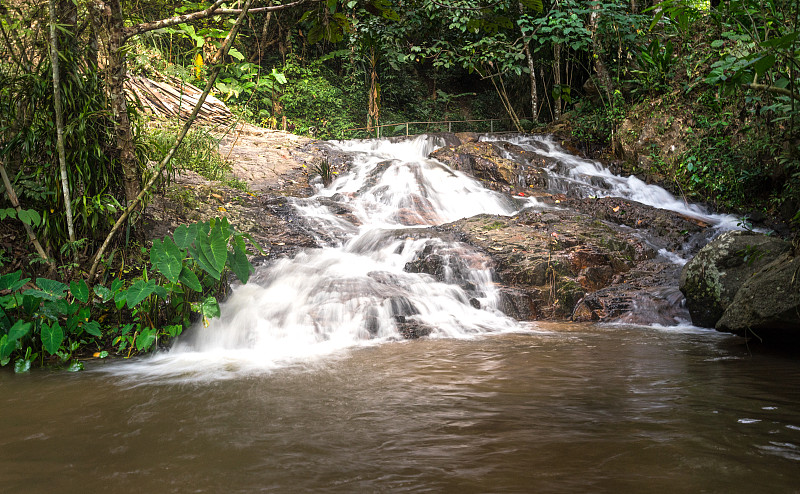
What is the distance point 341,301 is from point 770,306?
3852 mm

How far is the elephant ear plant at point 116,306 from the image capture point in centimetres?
368

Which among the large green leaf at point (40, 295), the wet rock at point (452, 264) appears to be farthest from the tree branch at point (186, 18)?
the wet rock at point (452, 264)

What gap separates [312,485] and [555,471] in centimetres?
90

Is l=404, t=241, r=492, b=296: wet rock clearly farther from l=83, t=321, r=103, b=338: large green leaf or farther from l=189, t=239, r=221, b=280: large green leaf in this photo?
l=83, t=321, r=103, b=338: large green leaf

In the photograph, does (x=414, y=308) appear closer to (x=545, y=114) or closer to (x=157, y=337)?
(x=157, y=337)

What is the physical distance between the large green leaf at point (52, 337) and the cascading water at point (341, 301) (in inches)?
26.3

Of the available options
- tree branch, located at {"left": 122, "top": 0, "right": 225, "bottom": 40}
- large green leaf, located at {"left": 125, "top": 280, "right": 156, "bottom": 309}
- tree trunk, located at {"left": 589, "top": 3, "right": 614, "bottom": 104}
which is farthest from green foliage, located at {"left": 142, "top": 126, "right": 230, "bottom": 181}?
tree trunk, located at {"left": 589, "top": 3, "right": 614, "bottom": 104}

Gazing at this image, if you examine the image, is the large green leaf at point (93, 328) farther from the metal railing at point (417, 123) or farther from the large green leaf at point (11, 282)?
the metal railing at point (417, 123)

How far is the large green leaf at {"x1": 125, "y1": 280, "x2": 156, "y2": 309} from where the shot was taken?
12.3 ft

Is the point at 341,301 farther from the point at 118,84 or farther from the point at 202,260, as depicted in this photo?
the point at 118,84

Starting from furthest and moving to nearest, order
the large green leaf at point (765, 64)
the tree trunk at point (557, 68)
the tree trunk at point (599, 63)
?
the tree trunk at point (557, 68), the tree trunk at point (599, 63), the large green leaf at point (765, 64)

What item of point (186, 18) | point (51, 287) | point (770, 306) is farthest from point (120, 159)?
point (770, 306)

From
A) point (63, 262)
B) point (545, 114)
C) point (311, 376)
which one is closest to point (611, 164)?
point (545, 114)

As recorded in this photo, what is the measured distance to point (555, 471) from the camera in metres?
1.81
